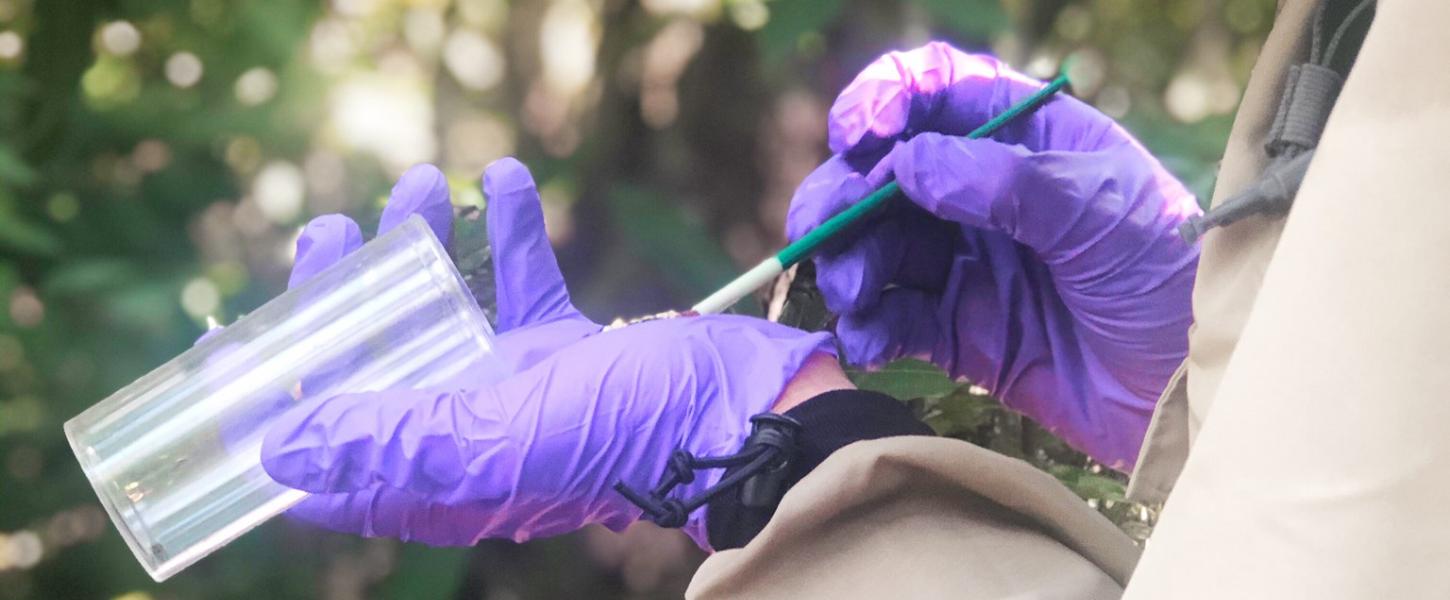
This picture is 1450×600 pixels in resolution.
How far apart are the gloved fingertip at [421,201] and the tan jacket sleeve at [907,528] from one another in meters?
0.37

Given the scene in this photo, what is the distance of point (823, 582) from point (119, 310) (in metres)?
0.95

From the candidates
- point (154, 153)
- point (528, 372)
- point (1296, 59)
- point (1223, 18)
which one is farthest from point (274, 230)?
point (1223, 18)

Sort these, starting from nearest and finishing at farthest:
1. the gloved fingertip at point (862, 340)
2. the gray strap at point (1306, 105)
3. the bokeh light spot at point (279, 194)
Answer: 1. the gray strap at point (1306, 105)
2. the gloved fingertip at point (862, 340)
3. the bokeh light spot at point (279, 194)

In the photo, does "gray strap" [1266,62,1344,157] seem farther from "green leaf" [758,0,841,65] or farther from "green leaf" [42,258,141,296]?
"green leaf" [42,258,141,296]

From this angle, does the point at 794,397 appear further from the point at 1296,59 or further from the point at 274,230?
the point at 274,230

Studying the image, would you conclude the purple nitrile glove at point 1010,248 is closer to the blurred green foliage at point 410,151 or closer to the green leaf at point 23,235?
the blurred green foliage at point 410,151

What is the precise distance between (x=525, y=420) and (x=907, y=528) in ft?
0.82

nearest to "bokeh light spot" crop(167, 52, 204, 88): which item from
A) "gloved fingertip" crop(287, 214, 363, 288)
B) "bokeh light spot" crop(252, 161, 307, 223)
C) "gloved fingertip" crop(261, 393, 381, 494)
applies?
"bokeh light spot" crop(252, 161, 307, 223)

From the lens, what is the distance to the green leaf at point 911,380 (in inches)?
36.6

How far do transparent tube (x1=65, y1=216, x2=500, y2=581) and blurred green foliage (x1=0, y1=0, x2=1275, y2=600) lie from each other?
393 mm

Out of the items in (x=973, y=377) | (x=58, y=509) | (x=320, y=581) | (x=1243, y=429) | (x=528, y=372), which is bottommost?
(x=320, y=581)

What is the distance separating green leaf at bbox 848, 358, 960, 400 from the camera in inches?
36.6

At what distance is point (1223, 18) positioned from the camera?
170 centimetres

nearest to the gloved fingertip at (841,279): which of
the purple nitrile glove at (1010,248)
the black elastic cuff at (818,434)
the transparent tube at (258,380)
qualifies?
the purple nitrile glove at (1010,248)
